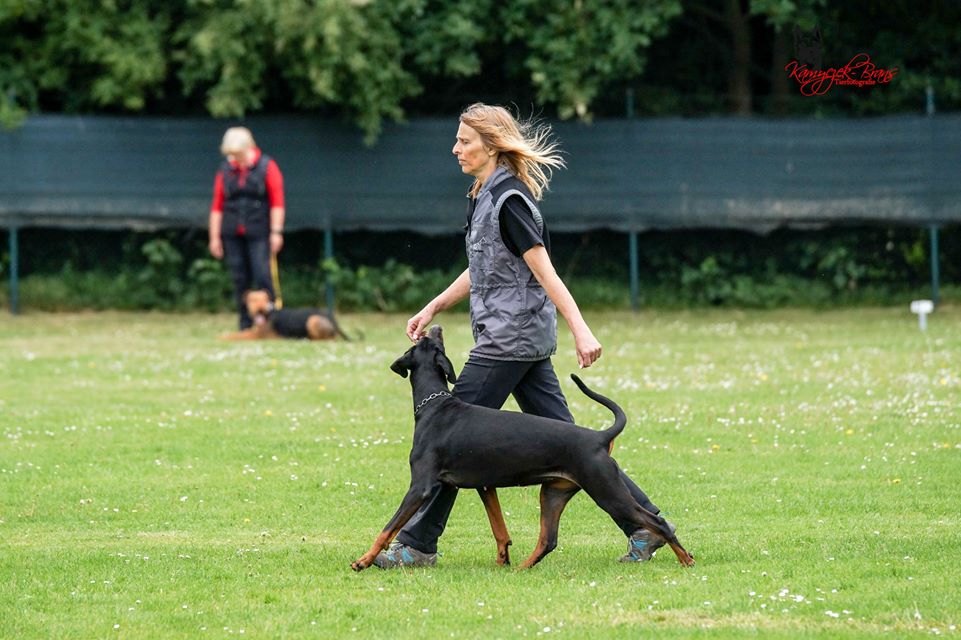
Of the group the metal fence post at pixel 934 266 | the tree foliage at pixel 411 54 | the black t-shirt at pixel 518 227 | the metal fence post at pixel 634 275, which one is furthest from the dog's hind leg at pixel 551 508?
the metal fence post at pixel 934 266

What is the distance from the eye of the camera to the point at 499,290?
6301 mm

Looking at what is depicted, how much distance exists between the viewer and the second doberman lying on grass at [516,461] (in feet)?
19.6

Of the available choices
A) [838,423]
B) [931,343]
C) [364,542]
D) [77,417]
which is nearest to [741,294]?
[931,343]

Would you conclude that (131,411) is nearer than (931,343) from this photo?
Yes

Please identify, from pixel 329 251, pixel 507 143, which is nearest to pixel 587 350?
pixel 507 143

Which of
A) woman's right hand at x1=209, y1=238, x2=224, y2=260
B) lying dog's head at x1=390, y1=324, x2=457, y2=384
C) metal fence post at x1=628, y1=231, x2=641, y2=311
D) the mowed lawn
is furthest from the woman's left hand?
metal fence post at x1=628, y1=231, x2=641, y2=311

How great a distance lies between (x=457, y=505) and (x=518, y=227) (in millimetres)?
2259

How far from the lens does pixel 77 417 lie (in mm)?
10789

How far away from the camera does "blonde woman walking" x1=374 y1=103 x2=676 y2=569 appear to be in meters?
6.23

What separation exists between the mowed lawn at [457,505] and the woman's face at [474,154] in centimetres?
171

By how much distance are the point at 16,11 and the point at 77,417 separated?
9.26 metres

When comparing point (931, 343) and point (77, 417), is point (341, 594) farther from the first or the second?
point (931, 343)

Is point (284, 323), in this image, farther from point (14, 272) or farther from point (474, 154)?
point (474, 154)

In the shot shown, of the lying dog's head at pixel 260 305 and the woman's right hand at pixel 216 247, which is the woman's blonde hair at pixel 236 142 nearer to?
the woman's right hand at pixel 216 247
